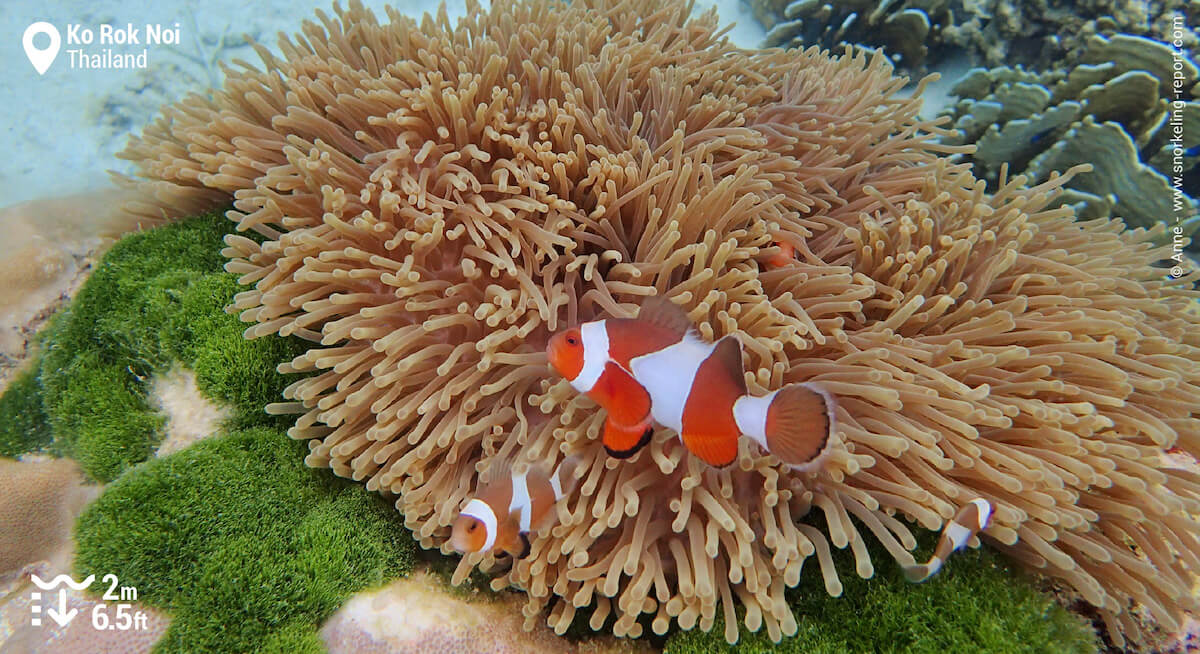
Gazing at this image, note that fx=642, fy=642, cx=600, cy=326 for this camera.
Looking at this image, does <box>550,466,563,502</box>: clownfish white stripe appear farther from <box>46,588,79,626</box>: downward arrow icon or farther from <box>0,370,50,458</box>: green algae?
<box>0,370,50,458</box>: green algae

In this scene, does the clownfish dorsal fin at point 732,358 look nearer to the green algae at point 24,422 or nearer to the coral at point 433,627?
the coral at point 433,627

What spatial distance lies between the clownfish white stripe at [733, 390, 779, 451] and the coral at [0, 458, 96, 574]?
72.3 inches

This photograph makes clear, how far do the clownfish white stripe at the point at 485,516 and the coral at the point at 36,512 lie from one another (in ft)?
4.05

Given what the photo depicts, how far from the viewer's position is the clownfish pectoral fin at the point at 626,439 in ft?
4.09

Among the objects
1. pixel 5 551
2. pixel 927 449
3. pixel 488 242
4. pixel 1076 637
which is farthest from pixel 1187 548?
pixel 5 551

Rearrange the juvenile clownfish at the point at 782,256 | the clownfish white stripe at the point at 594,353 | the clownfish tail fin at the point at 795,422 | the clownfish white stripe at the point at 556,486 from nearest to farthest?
the clownfish tail fin at the point at 795,422 < the clownfish white stripe at the point at 594,353 < the clownfish white stripe at the point at 556,486 < the juvenile clownfish at the point at 782,256

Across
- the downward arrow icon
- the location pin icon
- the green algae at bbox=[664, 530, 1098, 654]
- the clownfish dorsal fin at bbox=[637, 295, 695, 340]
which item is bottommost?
the green algae at bbox=[664, 530, 1098, 654]

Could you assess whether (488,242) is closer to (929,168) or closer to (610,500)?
(610,500)

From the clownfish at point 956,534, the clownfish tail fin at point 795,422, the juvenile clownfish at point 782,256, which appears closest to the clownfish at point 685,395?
the clownfish tail fin at point 795,422

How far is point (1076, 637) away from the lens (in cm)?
143

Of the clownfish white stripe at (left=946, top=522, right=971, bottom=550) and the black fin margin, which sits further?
the clownfish white stripe at (left=946, top=522, right=971, bottom=550)

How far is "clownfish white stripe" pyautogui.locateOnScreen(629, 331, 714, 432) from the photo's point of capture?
1223mm

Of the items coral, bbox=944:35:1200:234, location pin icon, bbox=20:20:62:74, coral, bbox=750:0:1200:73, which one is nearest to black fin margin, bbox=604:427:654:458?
coral, bbox=944:35:1200:234

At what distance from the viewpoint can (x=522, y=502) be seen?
1.42 metres
